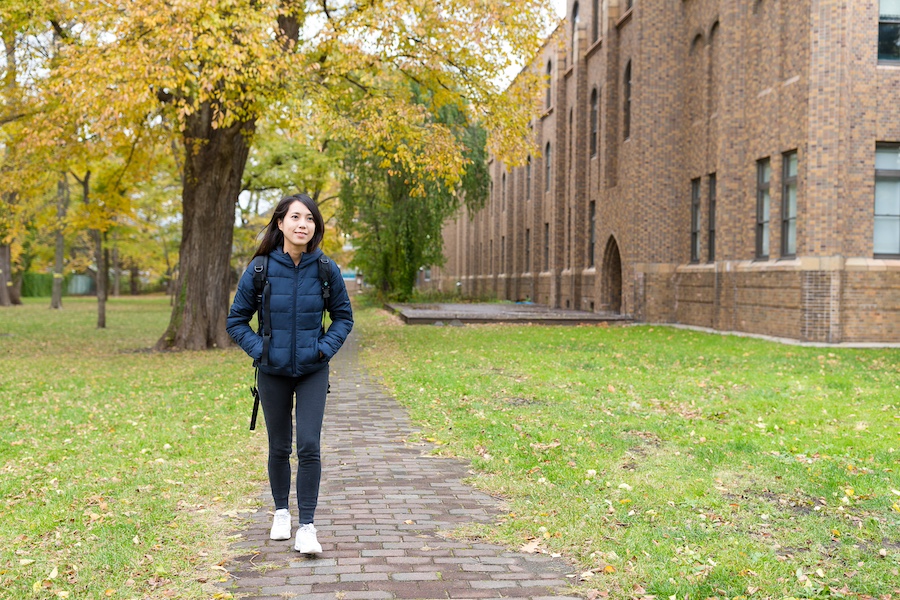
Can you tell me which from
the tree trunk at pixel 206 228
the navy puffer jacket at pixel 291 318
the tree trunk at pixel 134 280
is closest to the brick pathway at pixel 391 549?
the navy puffer jacket at pixel 291 318

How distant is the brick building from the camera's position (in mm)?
18000

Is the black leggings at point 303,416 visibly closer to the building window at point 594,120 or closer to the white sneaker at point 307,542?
the white sneaker at point 307,542

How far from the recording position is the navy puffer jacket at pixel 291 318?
464 centimetres

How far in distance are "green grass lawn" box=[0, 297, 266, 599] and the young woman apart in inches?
27.2

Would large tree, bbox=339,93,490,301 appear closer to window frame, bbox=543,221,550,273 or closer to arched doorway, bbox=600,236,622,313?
arched doorway, bbox=600,236,622,313

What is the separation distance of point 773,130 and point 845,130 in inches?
81.9

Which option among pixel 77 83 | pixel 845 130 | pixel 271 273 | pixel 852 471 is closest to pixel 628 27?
pixel 845 130

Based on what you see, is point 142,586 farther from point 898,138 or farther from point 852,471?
point 898,138

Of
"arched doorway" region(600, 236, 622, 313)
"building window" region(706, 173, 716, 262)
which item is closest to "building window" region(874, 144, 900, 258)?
"building window" region(706, 173, 716, 262)

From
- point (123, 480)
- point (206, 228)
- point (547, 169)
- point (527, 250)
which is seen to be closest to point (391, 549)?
point (123, 480)

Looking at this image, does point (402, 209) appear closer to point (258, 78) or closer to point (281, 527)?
point (258, 78)

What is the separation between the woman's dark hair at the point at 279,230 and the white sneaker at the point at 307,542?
4.95ft

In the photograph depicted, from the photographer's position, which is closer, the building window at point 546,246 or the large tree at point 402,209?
the large tree at point 402,209

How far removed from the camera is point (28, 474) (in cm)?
664
